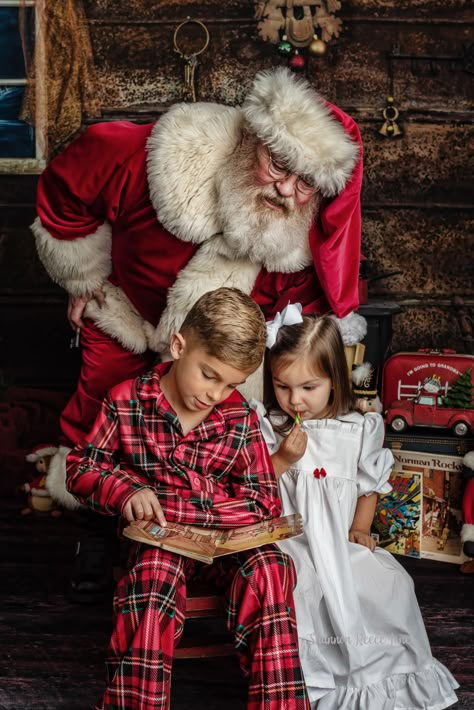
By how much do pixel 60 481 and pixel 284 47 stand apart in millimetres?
1941

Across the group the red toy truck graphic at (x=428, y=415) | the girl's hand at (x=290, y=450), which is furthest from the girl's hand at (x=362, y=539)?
the red toy truck graphic at (x=428, y=415)

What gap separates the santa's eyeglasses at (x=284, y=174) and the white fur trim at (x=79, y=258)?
578 mm

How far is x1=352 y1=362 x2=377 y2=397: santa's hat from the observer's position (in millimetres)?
2418

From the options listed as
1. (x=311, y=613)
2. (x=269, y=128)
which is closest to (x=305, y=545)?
(x=311, y=613)

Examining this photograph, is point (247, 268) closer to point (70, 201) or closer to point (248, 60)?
point (70, 201)

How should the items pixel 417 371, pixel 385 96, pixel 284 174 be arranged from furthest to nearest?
1. pixel 385 96
2. pixel 417 371
3. pixel 284 174

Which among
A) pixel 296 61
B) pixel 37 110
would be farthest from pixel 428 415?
pixel 37 110

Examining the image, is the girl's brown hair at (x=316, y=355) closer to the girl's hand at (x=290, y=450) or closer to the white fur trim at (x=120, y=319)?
the girl's hand at (x=290, y=450)

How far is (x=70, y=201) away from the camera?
240 cm

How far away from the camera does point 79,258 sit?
2447 millimetres

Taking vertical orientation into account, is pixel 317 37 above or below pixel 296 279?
above

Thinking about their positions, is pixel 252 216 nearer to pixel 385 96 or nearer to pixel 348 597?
pixel 348 597

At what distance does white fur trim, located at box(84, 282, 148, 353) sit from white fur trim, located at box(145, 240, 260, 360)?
0.16 metres

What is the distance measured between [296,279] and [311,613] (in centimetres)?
98
